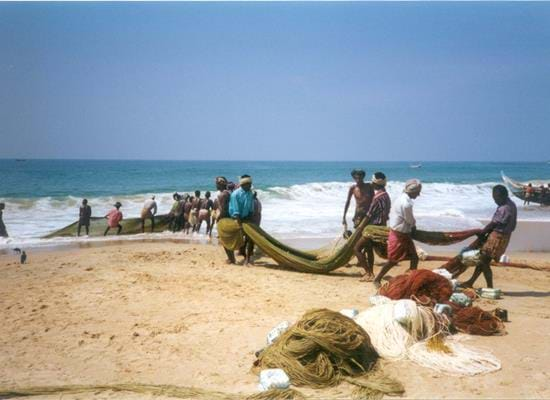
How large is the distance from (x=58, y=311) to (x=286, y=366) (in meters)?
3.24

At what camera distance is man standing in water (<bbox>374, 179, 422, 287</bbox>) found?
20.6 feet

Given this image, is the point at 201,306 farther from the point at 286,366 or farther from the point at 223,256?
the point at 223,256

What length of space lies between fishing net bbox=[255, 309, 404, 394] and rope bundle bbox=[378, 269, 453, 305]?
137cm

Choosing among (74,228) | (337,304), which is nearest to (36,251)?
(74,228)

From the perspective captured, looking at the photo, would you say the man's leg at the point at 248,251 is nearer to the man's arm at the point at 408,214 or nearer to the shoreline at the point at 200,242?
the shoreline at the point at 200,242

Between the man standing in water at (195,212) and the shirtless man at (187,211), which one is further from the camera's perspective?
the shirtless man at (187,211)

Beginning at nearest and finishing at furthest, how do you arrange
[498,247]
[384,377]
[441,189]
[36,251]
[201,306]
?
[384,377]
[201,306]
[498,247]
[36,251]
[441,189]

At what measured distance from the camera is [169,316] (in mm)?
5500

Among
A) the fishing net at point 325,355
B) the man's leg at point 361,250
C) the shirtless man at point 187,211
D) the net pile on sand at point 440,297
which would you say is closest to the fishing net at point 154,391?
the fishing net at point 325,355

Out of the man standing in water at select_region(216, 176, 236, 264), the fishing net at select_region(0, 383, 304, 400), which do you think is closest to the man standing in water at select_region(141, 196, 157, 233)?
the man standing in water at select_region(216, 176, 236, 264)

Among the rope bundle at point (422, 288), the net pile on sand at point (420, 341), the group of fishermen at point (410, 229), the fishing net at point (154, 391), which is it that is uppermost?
the group of fishermen at point (410, 229)

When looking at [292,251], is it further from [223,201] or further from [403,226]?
[403,226]

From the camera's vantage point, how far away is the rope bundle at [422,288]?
5477mm

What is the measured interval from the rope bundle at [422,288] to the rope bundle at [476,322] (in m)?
0.35
